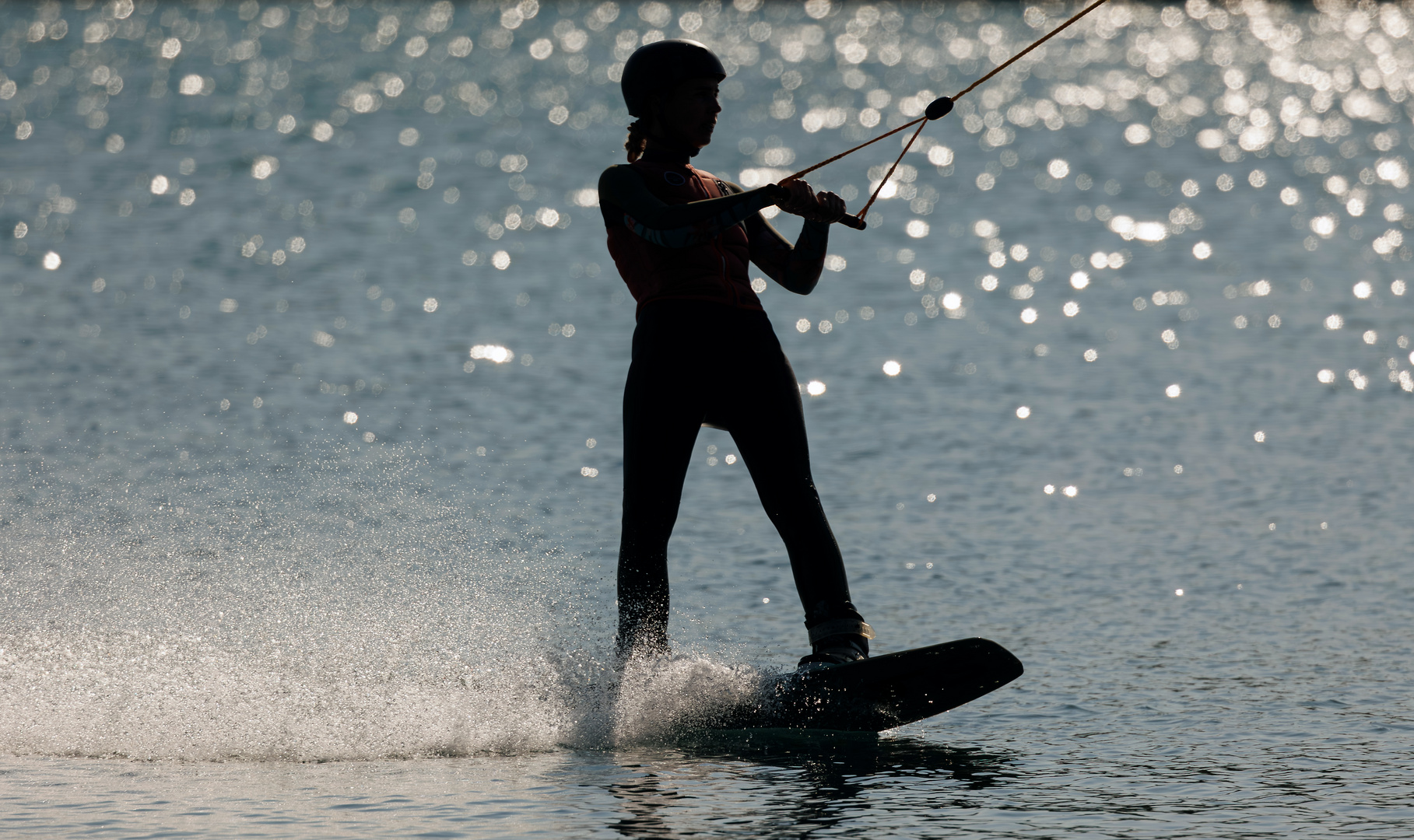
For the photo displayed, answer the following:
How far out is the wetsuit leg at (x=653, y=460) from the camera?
5.83 metres

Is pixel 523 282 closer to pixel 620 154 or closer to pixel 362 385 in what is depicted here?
pixel 362 385

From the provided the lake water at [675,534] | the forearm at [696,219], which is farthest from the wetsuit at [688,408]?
the lake water at [675,534]

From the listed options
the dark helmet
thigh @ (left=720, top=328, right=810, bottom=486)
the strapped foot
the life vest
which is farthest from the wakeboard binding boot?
the dark helmet

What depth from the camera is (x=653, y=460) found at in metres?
5.84

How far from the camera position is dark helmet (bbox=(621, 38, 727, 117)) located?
5.78m

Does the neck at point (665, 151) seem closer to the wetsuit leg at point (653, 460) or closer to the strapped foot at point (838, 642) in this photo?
the wetsuit leg at point (653, 460)

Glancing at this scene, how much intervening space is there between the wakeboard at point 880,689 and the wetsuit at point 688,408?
21 cm

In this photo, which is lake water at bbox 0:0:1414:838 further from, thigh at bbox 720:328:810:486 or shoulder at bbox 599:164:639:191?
shoulder at bbox 599:164:639:191

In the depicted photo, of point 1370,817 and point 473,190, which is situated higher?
point 473,190

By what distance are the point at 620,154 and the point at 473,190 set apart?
551 cm

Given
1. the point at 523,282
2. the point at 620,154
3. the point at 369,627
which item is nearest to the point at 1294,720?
the point at 369,627

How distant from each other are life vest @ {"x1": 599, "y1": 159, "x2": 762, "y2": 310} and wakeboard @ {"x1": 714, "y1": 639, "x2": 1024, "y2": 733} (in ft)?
3.79

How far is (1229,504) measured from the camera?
30.6ft

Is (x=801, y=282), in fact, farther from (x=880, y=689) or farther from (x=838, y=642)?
(x=880, y=689)
